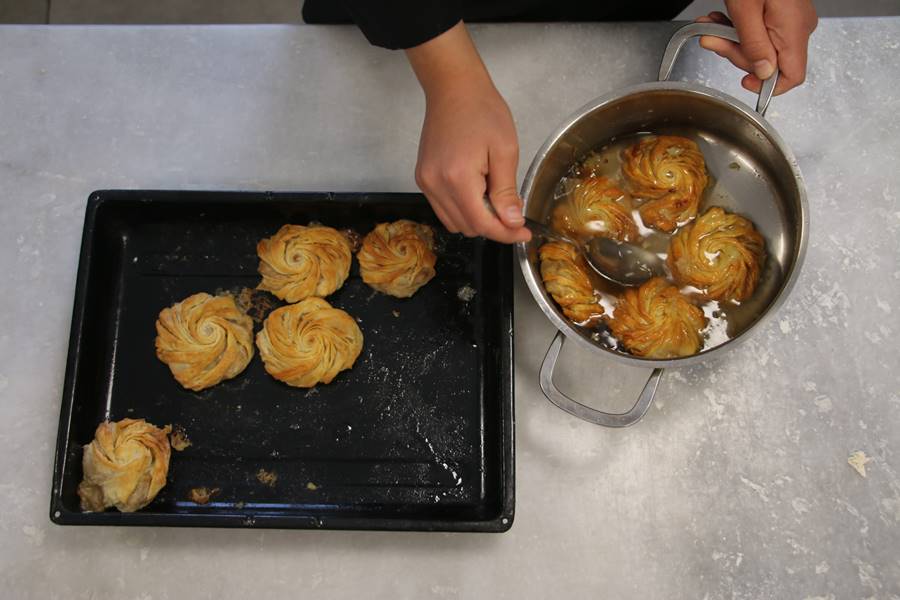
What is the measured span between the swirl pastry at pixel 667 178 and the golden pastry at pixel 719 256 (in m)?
0.04

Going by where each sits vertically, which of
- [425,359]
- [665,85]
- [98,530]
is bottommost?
[98,530]

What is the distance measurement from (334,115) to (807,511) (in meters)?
1.21

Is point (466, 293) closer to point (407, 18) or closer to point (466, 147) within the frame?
point (466, 147)

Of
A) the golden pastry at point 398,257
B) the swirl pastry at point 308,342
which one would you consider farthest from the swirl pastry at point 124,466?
the golden pastry at point 398,257

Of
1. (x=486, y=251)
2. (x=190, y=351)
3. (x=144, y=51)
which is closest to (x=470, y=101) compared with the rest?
(x=486, y=251)

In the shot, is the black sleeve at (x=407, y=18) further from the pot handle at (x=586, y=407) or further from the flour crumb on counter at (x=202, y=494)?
the flour crumb on counter at (x=202, y=494)

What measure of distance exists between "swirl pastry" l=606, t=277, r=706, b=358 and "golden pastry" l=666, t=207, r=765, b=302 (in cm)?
4

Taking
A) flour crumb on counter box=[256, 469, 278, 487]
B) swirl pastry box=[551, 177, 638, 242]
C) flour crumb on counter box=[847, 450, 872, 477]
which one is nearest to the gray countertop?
flour crumb on counter box=[847, 450, 872, 477]

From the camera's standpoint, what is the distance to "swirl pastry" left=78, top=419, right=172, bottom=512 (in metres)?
1.32

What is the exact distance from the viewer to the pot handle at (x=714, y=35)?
4.28 ft

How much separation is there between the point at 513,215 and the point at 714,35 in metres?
0.54

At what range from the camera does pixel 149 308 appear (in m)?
1.47

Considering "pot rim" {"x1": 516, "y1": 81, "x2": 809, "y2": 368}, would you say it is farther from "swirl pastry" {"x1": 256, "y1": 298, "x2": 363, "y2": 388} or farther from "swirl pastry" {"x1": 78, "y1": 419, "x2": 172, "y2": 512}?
"swirl pastry" {"x1": 78, "y1": 419, "x2": 172, "y2": 512}

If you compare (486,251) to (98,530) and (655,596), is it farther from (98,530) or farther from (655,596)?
(98,530)
